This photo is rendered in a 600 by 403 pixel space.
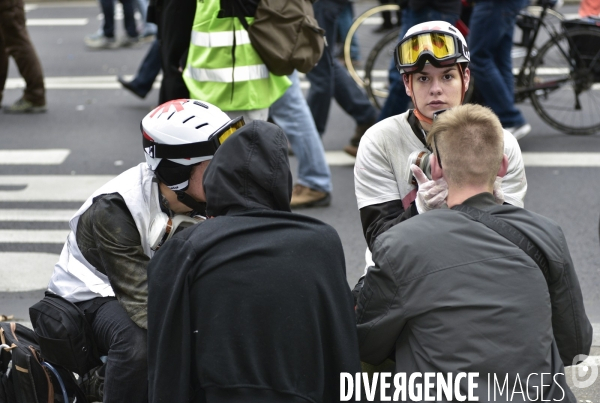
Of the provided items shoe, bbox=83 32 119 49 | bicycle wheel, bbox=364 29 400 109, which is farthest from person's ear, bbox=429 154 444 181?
shoe, bbox=83 32 119 49

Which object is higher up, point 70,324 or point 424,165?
point 424,165

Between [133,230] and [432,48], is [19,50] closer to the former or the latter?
[133,230]

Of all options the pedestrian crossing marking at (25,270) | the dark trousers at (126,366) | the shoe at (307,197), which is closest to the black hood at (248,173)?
the dark trousers at (126,366)

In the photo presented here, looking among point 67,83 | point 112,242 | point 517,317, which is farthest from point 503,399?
point 67,83

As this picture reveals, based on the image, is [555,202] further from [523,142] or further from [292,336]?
[292,336]

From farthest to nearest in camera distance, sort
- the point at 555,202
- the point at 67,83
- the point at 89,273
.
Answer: the point at 67,83 → the point at 555,202 → the point at 89,273

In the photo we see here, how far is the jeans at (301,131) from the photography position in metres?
6.07

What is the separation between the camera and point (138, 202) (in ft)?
10.8

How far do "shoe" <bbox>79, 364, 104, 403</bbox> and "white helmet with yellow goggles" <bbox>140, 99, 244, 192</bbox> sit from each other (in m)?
0.82

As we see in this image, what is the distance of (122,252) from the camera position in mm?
3219

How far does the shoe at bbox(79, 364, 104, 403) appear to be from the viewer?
3551 millimetres

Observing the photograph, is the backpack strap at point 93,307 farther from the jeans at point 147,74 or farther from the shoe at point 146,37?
the shoe at point 146,37

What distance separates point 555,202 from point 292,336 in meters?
4.16

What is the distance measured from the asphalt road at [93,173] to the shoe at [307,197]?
0.20ft
